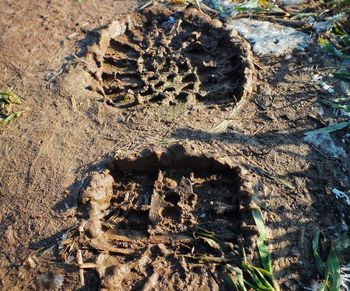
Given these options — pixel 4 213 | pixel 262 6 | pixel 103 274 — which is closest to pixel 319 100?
pixel 262 6

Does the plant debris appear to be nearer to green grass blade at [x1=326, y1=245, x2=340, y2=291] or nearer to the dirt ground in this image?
the dirt ground

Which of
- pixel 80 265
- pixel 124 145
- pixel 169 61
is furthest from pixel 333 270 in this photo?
pixel 169 61

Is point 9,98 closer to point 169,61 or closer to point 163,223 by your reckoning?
point 169,61

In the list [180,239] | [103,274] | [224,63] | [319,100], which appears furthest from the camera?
[224,63]

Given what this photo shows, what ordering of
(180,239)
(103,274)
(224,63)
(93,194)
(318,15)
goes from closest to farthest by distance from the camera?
(103,274)
(180,239)
(93,194)
(224,63)
(318,15)

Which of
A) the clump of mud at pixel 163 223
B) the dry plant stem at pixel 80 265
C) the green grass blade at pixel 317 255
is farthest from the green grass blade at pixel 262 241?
the dry plant stem at pixel 80 265

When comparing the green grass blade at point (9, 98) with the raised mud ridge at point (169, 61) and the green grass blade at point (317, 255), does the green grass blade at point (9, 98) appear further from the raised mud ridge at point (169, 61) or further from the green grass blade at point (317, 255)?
the green grass blade at point (317, 255)

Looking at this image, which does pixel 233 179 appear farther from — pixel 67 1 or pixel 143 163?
pixel 67 1
